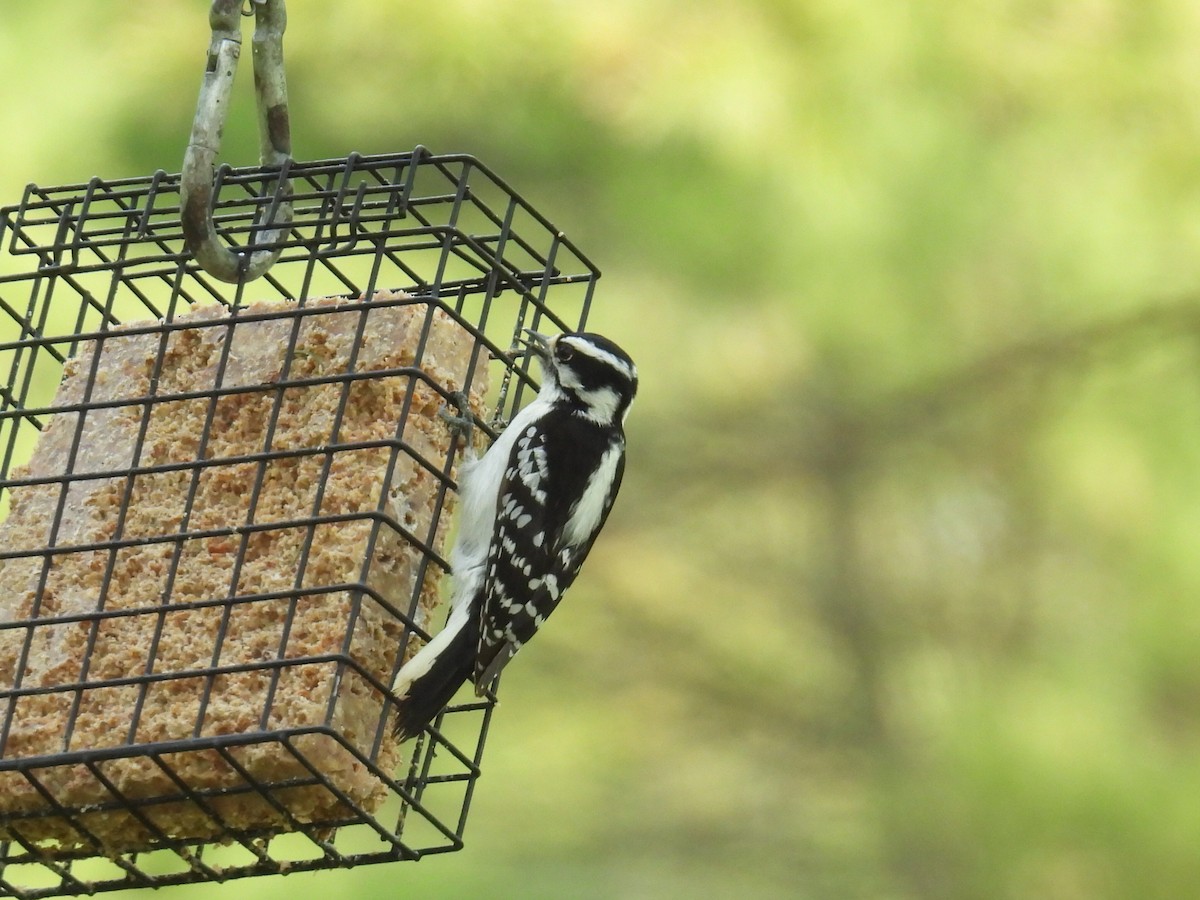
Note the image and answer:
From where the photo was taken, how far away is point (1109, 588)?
229 inches

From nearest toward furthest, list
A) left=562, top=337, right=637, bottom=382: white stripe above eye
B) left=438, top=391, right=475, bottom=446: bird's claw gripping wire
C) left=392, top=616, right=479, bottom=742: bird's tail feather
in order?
left=392, top=616, right=479, bottom=742: bird's tail feather
left=438, top=391, right=475, bottom=446: bird's claw gripping wire
left=562, top=337, right=637, bottom=382: white stripe above eye

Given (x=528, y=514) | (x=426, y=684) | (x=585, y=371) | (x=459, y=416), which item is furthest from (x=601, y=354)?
(x=426, y=684)

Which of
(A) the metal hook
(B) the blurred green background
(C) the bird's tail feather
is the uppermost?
(B) the blurred green background

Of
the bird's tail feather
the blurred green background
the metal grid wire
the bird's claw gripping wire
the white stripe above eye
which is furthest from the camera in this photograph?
the blurred green background

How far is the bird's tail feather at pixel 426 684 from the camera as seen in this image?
3.55 m

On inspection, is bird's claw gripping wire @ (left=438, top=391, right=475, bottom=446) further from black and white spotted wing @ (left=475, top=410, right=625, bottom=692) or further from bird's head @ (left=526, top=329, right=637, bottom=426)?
bird's head @ (left=526, top=329, right=637, bottom=426)

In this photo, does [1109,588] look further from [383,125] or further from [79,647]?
[79,647]

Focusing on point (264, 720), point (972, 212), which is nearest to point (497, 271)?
point (264, 720)

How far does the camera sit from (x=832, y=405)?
6.23m

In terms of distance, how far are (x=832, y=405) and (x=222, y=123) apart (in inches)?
122

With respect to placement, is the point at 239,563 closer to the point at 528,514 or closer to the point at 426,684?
the point at 426,684

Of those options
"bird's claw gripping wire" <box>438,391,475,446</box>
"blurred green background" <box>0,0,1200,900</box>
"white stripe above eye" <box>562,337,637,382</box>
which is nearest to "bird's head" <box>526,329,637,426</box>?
"white stripe above eye" <box>562,337,637,382</box>

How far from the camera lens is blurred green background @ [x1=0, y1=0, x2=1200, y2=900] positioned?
5.66 m

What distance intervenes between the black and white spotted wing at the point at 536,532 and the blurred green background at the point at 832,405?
5.39 ft
